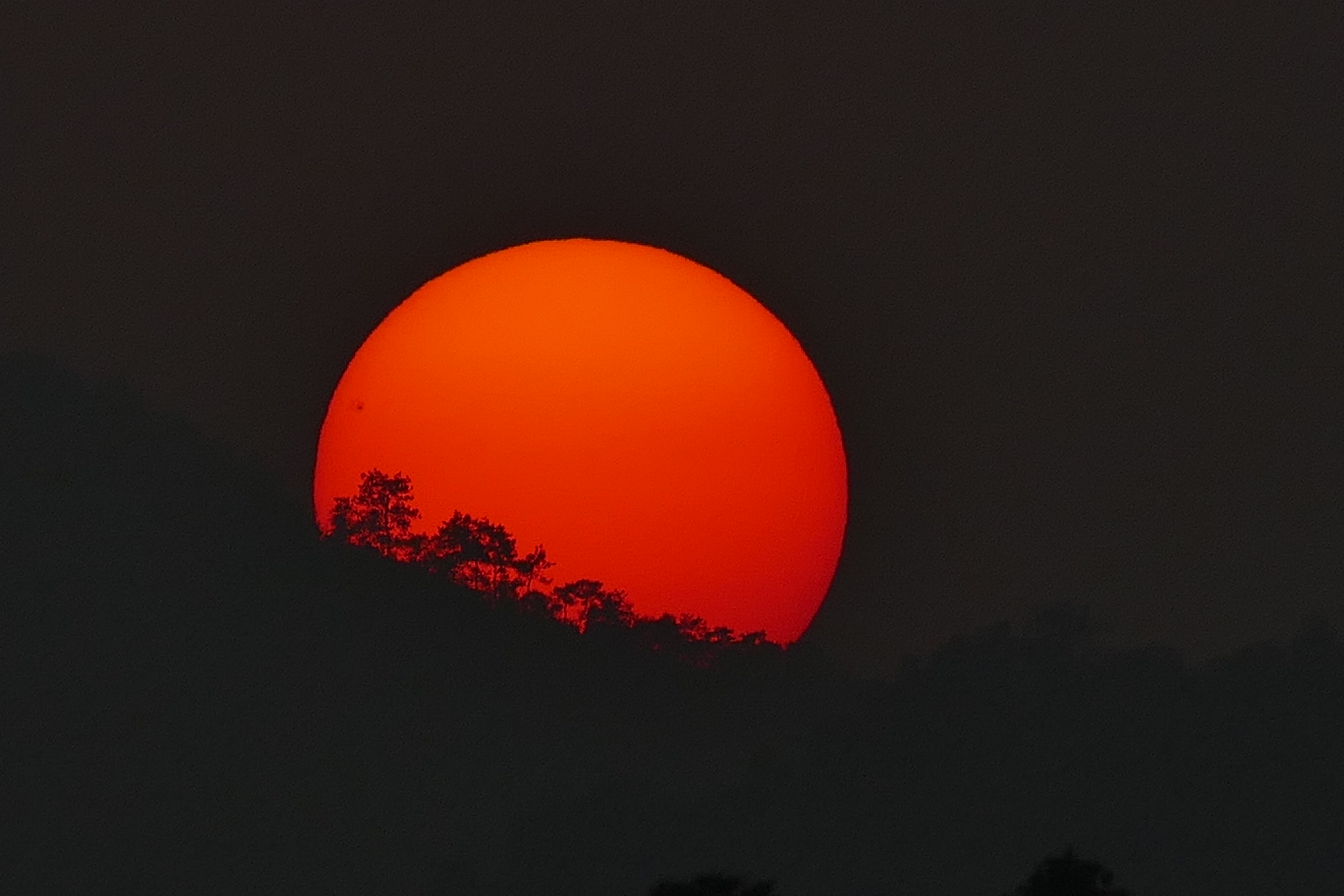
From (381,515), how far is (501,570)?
14.8 feet

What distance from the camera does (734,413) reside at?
8781cm

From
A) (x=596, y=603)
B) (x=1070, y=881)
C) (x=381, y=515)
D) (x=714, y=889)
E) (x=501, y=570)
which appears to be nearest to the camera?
(x=1070, y=881)

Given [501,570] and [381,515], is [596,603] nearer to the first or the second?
[501,570]

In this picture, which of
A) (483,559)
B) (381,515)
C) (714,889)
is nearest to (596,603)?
(483,559)

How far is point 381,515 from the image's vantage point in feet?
301

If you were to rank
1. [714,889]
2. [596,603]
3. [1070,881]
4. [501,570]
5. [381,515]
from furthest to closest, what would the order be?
[381,515], [501,570], [596,603], [714,889], [1070,881]

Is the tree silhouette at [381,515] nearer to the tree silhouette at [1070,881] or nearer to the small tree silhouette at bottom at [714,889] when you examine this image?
the small tree silhouette at bottom at [714,889]

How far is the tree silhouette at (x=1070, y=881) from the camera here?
53031 millimetres

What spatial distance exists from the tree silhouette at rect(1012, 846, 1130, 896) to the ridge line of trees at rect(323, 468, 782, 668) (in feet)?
122

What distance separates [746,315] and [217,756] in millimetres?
24541

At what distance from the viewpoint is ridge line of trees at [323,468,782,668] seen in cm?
8994

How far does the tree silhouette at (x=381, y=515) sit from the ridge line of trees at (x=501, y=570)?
0.02 m

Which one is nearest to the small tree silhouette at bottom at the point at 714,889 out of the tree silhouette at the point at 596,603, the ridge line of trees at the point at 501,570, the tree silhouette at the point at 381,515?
the ridge line of trees at the point at 501,570

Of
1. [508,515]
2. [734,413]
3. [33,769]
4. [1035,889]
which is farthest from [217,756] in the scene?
[1035,889]
